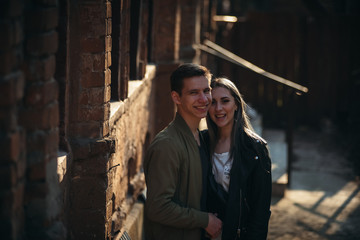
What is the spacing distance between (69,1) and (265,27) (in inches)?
350

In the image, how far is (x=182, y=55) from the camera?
8242 millimetres

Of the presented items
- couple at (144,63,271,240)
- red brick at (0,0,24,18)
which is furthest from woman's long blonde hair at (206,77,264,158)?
red brick at (0,0,24,18)

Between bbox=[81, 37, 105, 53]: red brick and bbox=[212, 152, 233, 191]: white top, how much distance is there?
41.8 inches

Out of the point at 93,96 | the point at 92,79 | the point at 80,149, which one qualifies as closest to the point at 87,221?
the point at 80,149

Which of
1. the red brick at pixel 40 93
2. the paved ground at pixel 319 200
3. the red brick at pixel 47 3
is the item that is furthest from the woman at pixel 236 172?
the paved ground at pixel 319 200

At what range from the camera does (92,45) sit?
3619 millimetres

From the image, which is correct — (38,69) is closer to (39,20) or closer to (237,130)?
(39,20)

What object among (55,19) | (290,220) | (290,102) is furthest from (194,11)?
(55,19)

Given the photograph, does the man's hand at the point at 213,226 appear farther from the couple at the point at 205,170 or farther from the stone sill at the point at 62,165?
the stone sill at the point at 62,165

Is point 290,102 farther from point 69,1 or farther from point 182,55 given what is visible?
point 69,1

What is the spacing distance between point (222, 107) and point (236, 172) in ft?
1.50

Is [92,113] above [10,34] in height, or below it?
below

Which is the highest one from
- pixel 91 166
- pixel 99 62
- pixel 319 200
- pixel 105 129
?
pixel 99 62

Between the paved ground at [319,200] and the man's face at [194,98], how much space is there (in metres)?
2.96
